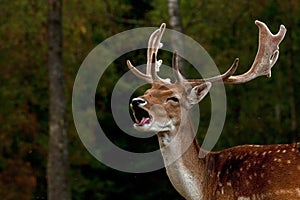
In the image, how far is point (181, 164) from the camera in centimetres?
834

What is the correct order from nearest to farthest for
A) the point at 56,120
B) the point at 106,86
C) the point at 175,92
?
the point at 175,92, the point at 56,120, the point at 106,86

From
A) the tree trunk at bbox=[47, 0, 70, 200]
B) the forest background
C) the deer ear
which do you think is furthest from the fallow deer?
the forest background

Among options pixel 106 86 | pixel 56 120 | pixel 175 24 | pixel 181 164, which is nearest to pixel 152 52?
pixel 181 164

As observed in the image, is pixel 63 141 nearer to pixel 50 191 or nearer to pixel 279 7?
pixel 50 191

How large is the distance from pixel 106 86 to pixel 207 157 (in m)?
10.4

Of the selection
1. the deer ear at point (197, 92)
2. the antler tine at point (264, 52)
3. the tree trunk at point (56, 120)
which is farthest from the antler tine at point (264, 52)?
the tree trunk at point (56, 120)

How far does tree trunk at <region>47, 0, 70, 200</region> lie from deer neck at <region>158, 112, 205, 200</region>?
10.6 feet

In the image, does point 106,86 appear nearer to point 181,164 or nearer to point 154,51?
point 154,51

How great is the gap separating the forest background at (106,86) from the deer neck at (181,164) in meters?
8.43

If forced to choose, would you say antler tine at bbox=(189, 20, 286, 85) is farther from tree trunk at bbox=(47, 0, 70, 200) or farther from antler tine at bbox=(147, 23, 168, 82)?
tree trunk at bbox=(47, 0, 70, 200)

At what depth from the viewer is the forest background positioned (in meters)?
18.5

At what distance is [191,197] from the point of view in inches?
328

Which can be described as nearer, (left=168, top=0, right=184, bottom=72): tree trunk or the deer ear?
the deer ear

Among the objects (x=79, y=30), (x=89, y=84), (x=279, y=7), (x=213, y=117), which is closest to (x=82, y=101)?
(x=89, y=84)
